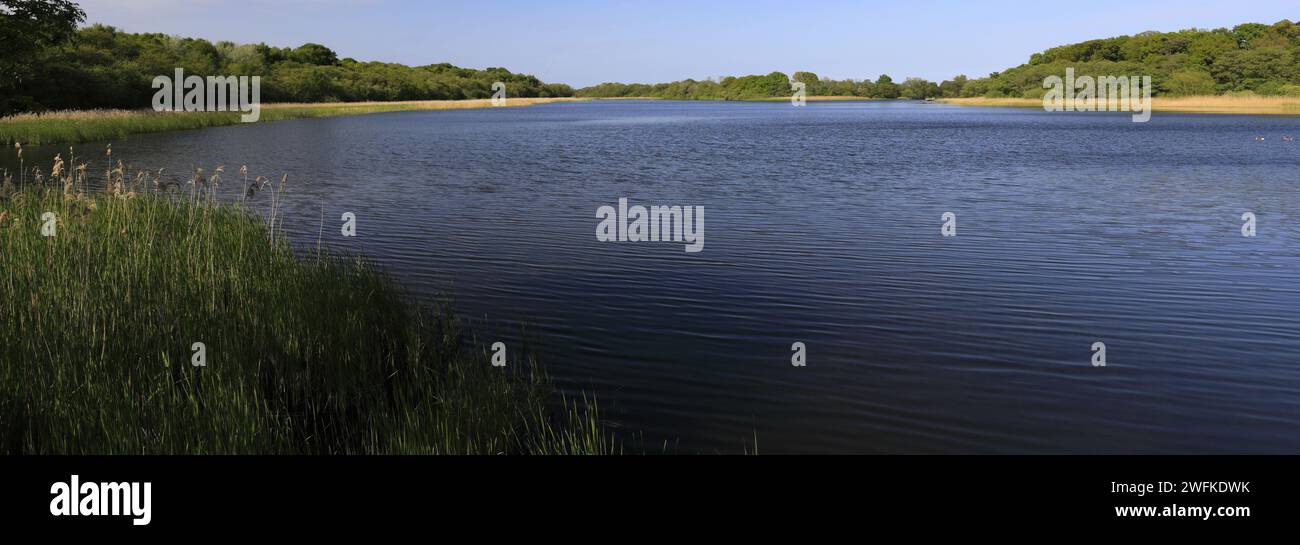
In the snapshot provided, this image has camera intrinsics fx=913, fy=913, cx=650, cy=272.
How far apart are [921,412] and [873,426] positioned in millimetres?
518

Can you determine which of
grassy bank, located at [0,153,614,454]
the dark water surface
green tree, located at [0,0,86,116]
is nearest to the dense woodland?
Result: green tree, located at [0,0,86,116]

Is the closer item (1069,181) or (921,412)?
(921,412)

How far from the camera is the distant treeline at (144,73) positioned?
47469 mm

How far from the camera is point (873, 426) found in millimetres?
6875

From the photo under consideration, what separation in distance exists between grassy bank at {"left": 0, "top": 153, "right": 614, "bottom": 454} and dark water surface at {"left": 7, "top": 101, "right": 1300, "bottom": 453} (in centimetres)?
112

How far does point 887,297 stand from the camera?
11281 millimetres

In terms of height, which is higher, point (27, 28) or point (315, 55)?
point (315, 55)

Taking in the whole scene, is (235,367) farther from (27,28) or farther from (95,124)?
(95,124)

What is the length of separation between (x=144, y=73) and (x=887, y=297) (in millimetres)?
77951

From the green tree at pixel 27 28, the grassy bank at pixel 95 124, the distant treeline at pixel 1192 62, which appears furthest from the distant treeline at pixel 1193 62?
the green tree at pixel 27 28

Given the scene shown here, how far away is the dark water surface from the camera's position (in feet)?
23.1
